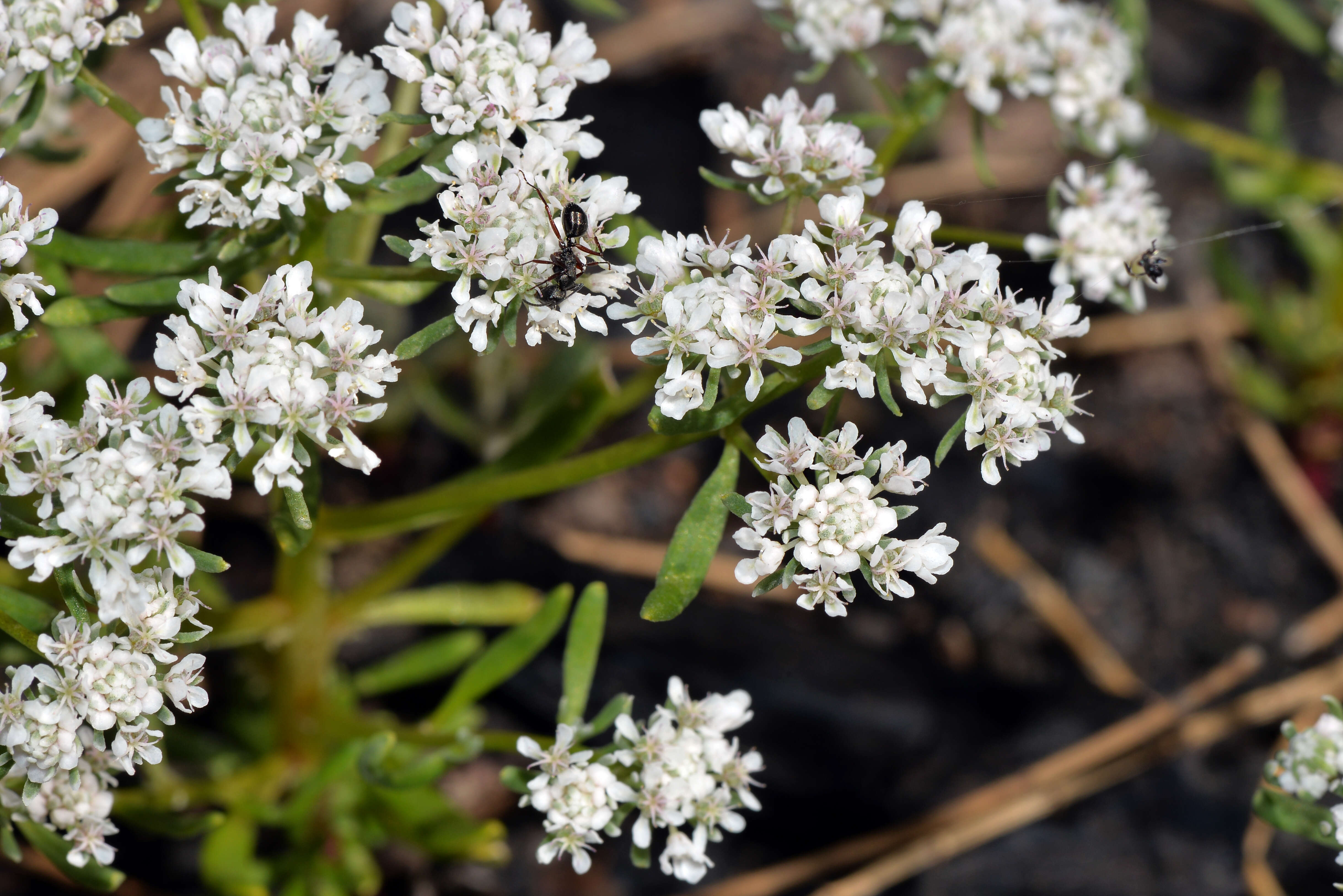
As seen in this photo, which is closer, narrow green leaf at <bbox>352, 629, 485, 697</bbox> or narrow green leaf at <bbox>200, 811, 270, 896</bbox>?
narrow green leaf at <bbox>200, 811, 270, 896</bbox>

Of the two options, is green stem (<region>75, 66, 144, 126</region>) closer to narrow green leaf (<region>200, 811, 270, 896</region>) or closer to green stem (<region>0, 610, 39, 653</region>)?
green stem (<region>0, 610, 39, 653</region>)

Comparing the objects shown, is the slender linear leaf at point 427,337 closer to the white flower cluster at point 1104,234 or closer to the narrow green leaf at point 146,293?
the narrow green leaf at point 146,293

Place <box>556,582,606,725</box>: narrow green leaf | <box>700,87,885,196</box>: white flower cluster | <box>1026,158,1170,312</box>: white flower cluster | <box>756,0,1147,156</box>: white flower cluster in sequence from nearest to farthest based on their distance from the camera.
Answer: <box>700,87,885,196</box>: white flower cluster, <box>556,582,606,725</box>: narrow green leaf, <box>1026,158,1170,312</box>: white flower cluster, <box>756,0,1147,156</box>: white flower cluster

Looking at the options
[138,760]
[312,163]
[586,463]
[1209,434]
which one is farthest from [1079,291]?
[138,760]

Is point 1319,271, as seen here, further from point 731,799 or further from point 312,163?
point 312,163

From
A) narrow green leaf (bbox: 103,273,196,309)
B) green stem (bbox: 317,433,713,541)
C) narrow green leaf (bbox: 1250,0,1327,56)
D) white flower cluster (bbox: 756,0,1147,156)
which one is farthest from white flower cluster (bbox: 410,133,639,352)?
narrow green leaf (bbox: 1250,0,1327,56)

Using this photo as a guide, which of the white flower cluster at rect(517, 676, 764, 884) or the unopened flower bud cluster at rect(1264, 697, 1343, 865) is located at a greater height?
the unopened flower bud cluster at rect(1264, 697, 1343, 865)

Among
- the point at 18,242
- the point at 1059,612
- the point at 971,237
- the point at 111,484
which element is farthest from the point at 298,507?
the point at 1059,612

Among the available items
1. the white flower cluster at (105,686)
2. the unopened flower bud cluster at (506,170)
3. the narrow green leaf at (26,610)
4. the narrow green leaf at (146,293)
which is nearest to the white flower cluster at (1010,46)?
the unopened flower bud cluster at (506,170)
